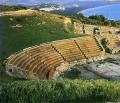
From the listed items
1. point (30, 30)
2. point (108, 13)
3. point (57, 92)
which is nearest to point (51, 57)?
point (30, 30)

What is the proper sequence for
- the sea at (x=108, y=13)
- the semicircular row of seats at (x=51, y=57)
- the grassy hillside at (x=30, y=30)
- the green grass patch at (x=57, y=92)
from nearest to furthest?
the green grass patch at (x=57, y=92), the semicircular row of seats at (x=51, y=57), the grassy hillside at (x=30, y=30), the sea at (x=108, y=13)

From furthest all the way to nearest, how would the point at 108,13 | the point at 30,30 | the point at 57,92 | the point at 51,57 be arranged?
the point at 108,13 < the point at 30,30 < the point at 51,57 < the point at 57,92

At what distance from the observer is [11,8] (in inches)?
2685

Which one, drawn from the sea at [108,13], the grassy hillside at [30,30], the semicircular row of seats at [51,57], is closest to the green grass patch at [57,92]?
the semicircular row of seats at [51,57]

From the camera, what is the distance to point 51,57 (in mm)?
50094

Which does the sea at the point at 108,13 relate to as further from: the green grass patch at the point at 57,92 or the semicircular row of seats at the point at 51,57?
the green grass patch at the point at 57,92

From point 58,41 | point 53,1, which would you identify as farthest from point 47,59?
point 53,1

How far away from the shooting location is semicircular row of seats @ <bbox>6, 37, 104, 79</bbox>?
4466 centimetres

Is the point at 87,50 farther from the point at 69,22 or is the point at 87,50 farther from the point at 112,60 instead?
the point at 69,22

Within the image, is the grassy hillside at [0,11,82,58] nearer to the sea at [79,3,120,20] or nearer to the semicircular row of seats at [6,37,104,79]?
the semicircular row of seats at [6,37,104,79]

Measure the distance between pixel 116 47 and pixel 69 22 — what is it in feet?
26.8

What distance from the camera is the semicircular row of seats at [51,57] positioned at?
44.7 meters

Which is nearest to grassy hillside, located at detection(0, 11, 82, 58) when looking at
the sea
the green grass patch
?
the green grass patch

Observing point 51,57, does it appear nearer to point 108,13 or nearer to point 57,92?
point 57,92
